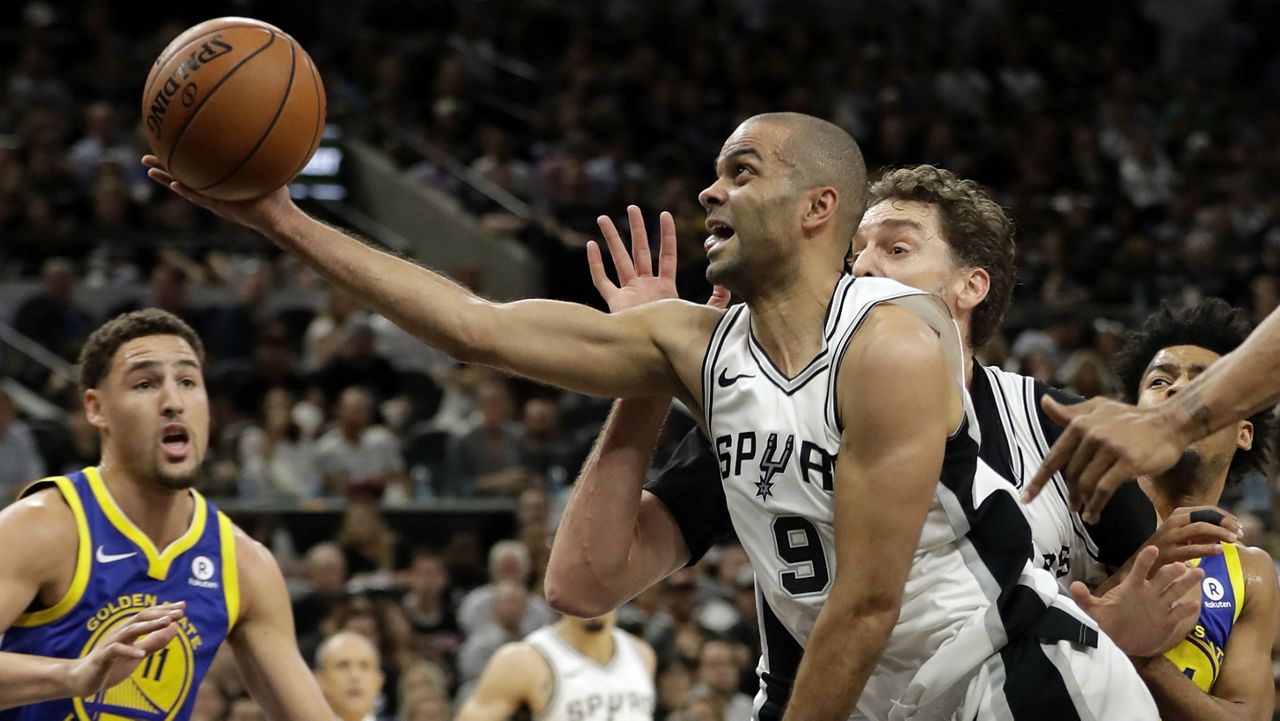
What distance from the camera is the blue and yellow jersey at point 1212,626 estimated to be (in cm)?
385

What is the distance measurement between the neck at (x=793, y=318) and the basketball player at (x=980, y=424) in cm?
48

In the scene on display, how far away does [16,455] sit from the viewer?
916 centimetres

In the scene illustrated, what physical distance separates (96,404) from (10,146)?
8291 mm

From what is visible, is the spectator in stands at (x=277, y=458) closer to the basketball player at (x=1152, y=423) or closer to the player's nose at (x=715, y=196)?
the player's nose at (x=715, y=196)

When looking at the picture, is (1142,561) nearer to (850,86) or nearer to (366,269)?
(366,269)

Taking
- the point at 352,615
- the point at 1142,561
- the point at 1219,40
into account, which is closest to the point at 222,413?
the point at 352,615

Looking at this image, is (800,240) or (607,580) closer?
(800,240)

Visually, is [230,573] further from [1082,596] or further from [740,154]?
[1082,596]

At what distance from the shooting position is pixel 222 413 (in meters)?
9.91

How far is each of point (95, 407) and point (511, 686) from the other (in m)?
2.89

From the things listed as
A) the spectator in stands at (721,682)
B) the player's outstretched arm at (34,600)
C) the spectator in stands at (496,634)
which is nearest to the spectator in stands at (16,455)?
the spectator in stands at (496,634)

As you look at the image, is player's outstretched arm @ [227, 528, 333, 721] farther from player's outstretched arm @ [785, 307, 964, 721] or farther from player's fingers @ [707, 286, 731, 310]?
player's outstretched arm @ [785, 307, 964, 721]

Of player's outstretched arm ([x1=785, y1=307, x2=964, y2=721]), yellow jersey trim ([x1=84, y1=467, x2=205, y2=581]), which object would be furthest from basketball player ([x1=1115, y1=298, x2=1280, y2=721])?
yellow jersey trim ([x1=84, y1=467, x2=205, y2=581])

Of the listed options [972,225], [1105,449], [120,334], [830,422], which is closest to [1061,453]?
[1105,449]
